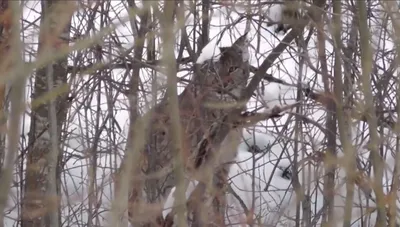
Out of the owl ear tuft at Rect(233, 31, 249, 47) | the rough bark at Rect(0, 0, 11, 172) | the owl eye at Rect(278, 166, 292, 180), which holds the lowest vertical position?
the owl eye at Rect(278, 166, 292, 180)

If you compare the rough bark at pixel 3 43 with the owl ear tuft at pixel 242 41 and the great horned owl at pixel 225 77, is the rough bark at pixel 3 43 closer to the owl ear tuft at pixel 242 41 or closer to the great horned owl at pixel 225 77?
the great horned owl at pixel 225 77

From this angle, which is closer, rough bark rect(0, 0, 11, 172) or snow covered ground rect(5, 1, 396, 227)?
rough bark rect(0, 0, 11, 172)

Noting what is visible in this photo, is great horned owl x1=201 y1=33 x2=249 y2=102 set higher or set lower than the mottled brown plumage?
higher

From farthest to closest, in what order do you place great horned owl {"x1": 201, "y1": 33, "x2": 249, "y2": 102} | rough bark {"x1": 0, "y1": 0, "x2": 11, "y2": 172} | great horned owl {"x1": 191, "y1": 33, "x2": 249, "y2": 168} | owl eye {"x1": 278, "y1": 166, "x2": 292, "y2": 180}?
owl eye {"x1": 278, "y1": 166, "x2": 292, "y2": 180} < great horned owl {"x1": 201, "y1": 33, "x2": 249, "y2": 102} < great horned owl {"x1": 191, "y1": 33, "x2": 249, "y2": 168} < rough bark {"x1": 0, "y1": 0, "x2": 11, "y2": 172}

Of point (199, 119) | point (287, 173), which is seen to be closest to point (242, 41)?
point (199, 119)

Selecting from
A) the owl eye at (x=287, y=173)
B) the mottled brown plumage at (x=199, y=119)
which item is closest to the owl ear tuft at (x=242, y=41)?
the mottled brown plumage at (x=199, y=119)

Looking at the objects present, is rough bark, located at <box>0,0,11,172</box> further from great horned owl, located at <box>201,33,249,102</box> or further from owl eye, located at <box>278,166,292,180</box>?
owl eye, located at <box>278,166,292,180</box>

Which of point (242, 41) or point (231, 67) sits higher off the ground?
point (242, 41)


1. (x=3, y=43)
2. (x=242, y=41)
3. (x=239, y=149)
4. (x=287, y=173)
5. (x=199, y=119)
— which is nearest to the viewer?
(x=3, y=43)

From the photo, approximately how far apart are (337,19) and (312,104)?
3.11ft

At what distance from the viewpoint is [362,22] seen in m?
1.79

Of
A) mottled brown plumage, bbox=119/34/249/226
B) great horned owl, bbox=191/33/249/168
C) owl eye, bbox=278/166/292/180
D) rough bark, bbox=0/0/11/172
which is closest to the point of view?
rough bark, bbox=0/0/11/172

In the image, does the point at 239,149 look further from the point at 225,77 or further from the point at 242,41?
the point at 242,41

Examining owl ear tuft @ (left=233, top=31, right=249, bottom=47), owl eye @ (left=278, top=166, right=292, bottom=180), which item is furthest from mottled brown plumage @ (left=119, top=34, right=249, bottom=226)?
owl eye @ (left=278, top=166, right=292, bottom=180)
